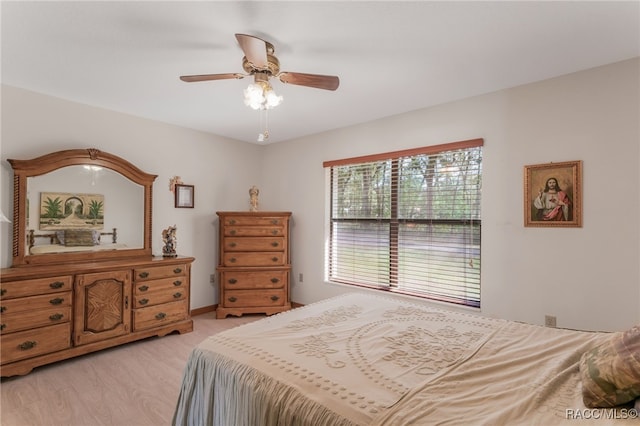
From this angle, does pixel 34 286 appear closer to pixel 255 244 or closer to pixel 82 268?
pixel 82 268

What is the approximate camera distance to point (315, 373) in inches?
47.5

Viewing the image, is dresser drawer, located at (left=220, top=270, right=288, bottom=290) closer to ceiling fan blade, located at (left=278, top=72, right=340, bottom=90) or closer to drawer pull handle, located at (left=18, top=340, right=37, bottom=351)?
drawer pull handle, located at (left=18, top=340, right=37, bottom=351)

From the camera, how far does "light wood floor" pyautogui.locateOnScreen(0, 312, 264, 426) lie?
1990mm

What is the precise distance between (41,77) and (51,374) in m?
2.42

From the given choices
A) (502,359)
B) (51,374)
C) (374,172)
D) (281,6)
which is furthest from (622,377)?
(51,374)

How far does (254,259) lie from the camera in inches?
158

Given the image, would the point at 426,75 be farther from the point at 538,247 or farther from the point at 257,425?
the point at 257,425

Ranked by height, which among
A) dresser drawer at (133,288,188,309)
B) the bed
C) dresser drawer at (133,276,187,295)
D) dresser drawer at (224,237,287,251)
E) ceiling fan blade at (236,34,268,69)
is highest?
ceiling fan blade at (236,34,268,69)

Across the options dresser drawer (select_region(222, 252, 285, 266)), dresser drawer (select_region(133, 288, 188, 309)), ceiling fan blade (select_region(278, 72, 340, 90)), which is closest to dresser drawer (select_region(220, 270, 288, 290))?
dresser drawer (select_region(222, 252, 285, 266))

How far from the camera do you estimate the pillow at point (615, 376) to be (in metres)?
0.95

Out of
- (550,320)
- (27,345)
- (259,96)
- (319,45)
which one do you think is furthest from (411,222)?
(27,345)

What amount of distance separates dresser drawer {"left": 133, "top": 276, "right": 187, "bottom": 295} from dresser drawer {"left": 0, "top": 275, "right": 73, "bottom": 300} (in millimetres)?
559

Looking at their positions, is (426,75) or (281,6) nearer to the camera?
(281,6)

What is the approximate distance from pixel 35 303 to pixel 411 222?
136 inches
